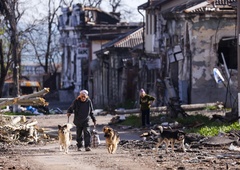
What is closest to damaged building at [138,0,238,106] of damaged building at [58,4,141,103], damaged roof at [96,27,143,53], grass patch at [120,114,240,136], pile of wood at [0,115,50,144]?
grass patch at [120,114,240,136]

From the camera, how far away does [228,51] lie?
129ft

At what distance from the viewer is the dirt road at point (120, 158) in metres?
16.3

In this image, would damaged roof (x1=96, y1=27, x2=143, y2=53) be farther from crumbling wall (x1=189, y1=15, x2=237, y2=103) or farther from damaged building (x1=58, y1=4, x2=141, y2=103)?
crumbling wall (x1=189, y1=15, x2=237, y2=103)

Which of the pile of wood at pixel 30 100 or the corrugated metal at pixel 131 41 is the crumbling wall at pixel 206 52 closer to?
the pile of wood at pixel 30 100

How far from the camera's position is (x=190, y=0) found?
4206cm

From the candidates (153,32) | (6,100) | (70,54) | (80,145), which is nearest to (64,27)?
(70,54)

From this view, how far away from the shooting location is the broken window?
127 feet

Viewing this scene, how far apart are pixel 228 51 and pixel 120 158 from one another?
22178 millimetres

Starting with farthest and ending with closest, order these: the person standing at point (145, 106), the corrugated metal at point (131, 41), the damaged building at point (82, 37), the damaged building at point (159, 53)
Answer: the damaged building at point (82, 37)
the corrugated metal at point (131, 41)
the damaged building at point (159, 53)
the person standing at point (145, 106)

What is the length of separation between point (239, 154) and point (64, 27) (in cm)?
5387

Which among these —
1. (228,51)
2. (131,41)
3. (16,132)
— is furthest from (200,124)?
(131,41)

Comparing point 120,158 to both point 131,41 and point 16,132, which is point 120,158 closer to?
point 16,132

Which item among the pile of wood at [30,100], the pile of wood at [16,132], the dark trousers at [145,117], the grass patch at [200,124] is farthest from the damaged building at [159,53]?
the pile of wood at [16,132]

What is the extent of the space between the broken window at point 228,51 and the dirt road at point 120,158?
56.8 feet
